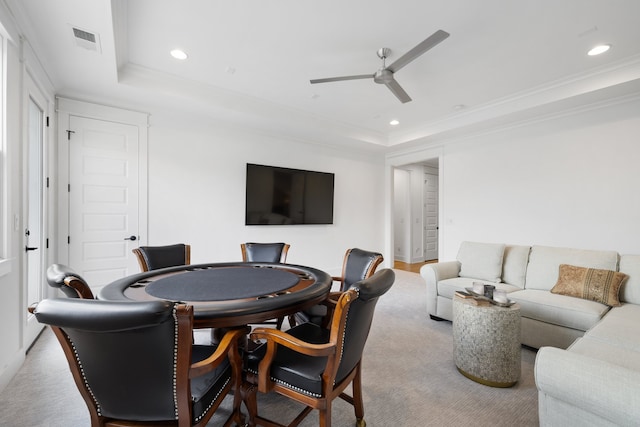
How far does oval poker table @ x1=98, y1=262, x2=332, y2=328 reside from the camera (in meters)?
1.35

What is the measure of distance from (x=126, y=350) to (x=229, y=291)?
684mm

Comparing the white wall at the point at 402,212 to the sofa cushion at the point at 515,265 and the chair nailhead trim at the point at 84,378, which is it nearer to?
the sofa cushion at the point at 515,265

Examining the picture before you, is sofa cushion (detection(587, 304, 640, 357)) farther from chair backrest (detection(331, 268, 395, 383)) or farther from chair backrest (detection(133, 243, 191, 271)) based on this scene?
chair backrest (detection(133, 243, 191, 271))

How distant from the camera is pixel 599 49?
2744 mm

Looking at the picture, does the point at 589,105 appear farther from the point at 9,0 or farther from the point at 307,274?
the point at 9,0

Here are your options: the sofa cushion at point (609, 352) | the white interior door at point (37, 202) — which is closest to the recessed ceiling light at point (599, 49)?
the sofa cushion at point (609, 352)

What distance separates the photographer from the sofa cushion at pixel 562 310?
2.33m

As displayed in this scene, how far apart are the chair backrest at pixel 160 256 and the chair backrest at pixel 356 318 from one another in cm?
201

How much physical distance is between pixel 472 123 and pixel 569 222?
1.85m

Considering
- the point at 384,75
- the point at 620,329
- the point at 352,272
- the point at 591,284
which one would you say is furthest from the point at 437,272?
the point at 384,75

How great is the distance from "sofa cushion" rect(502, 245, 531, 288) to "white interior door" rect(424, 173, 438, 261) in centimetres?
432

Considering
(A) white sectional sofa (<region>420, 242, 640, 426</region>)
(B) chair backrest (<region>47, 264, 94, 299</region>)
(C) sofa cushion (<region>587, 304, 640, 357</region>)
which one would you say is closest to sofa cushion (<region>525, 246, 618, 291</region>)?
(A) white sectional sofa (<region>420, 242, 640, 426</region>)

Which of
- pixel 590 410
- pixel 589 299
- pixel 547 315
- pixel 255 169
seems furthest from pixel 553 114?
pixel 255 169

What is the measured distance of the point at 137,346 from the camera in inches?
38.9
